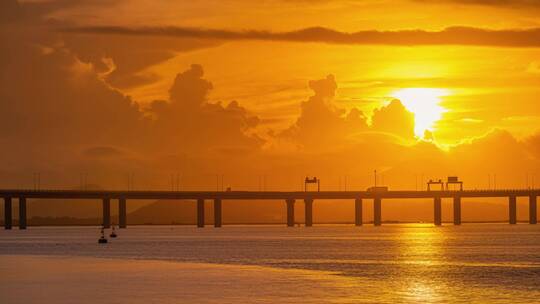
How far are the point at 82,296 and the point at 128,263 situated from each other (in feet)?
134

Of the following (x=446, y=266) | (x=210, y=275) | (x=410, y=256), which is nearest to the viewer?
(x=210, y=275)

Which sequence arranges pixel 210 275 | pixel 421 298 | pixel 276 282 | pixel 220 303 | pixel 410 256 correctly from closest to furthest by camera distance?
pixel 220 303
pixel 421 298
pixel 276 282
pixel 210 275
pixel 410 256

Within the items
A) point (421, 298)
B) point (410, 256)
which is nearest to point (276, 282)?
point (421, 298)

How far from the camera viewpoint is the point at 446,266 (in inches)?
4382

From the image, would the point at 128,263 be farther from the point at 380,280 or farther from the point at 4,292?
the point at 4,292

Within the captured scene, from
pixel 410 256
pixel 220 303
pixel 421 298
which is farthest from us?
pixel 410 256

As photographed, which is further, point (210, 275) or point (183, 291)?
point (210, 275)

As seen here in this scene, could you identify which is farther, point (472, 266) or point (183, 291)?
point (472, 266)

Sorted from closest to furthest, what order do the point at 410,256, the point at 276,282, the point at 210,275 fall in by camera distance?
the point at 276,282, the point at 210,275, the point at 410,256

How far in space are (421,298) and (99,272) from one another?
110 feet

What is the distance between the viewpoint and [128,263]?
11219 cm

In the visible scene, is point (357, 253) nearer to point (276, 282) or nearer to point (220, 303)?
point (276, 282)

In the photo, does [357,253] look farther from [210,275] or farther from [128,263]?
Result: [210,275]

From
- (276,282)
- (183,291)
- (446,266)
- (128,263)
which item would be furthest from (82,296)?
(446,266)
